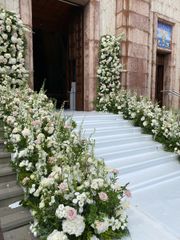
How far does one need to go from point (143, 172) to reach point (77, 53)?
177 inches

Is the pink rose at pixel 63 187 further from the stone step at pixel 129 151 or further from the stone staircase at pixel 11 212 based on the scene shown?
the stone step at pixel 129 151

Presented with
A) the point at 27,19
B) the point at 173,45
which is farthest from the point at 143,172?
the point at 173,45

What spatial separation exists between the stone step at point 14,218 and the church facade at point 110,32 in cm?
377

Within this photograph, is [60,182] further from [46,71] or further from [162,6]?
[46,71]

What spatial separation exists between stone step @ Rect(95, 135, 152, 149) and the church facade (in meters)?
2.16

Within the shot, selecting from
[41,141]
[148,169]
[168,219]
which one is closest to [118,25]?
[148,169]

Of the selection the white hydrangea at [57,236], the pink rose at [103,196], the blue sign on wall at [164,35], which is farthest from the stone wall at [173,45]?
the white hydrangea at [57,236]

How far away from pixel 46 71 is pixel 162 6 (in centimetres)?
560

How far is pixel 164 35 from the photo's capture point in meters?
7.92

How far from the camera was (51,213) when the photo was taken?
5.89 ft

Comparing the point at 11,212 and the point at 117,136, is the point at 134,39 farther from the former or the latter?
the point at 11,212

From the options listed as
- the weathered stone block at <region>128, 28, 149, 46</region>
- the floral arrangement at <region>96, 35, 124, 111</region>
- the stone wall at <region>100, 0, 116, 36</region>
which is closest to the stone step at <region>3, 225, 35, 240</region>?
the floral arrangement at <region>96, 35, 124, 111</region>

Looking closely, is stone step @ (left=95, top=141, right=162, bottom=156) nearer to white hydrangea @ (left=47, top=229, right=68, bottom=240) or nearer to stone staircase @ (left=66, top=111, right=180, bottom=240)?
stone staircase @ (left=66, top=111, right=180, bottom=240)

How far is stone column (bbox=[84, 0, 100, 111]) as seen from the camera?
20.2 ft
